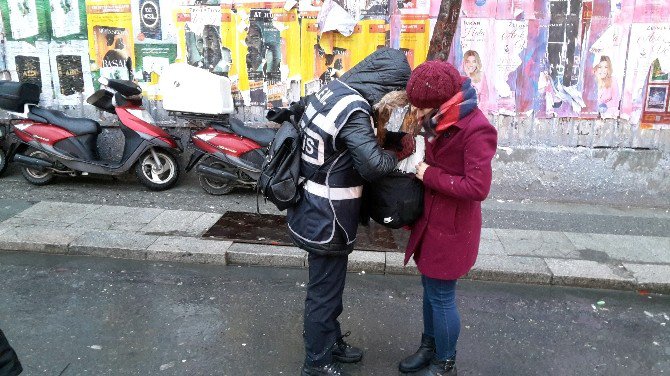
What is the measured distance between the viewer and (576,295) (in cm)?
446

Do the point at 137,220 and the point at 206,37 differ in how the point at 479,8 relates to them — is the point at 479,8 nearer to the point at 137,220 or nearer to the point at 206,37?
the point at 206,37

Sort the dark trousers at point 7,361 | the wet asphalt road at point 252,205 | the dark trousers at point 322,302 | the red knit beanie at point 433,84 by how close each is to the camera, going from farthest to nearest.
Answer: the wet asphalt road at point 252,205
the dark trousers at point 322,302
the red knit beanie at point 433,84
the dark trousers at point 7,361

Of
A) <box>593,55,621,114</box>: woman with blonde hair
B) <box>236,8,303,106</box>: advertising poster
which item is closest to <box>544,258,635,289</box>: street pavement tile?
<box>593,55,621,114</box>: woman with blonde hair

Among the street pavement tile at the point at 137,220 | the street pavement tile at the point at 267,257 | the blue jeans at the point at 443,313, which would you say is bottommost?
the street pavement tile at the point at 267,257

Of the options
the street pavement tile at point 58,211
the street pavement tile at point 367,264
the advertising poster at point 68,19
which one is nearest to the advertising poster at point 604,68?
the street pavement tile at point 367,264

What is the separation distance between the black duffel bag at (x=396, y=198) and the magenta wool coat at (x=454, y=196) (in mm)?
73

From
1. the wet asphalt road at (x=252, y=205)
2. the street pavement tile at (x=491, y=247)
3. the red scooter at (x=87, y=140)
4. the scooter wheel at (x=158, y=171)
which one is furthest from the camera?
the scooter wheel at (x=158, y=171)

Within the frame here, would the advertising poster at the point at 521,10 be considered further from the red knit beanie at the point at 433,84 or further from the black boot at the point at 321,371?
the black boot at the point at 321,371

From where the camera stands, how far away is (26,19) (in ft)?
23.7

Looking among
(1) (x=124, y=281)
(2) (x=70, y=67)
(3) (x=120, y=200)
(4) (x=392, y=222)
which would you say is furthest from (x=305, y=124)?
(2) (x=70, y=67)

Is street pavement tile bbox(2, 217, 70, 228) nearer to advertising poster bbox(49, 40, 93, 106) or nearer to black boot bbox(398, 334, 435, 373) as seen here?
advertising poster bbox(49, 40, 93, 106)

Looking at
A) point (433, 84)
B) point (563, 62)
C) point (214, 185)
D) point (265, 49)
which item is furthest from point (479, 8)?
point (433, 84)

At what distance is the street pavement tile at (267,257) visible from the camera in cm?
480

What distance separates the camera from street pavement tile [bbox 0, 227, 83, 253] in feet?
16.1
